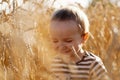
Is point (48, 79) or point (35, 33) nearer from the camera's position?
point (48, 79)

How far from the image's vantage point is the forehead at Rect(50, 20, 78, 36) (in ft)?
4.89

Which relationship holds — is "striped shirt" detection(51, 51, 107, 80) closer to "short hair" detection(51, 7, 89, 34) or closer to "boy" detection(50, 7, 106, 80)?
"boy" detection(50, 7, 106, 80)

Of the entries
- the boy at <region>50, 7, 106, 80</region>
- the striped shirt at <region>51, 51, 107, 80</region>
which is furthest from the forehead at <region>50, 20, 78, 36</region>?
the striped shirt at <region>51, 51, 107, 80</region>

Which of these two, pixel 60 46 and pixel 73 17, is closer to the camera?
pixel 60 46

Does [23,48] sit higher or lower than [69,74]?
higher

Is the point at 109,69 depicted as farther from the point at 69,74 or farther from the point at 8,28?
the point at 8,28

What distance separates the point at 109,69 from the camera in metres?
0.98

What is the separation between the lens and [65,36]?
4.85 ft

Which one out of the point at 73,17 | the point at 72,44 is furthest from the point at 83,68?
the point at 73,17

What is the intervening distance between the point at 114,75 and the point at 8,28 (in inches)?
26.7

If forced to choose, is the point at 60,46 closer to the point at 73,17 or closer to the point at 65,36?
the point at 65,36

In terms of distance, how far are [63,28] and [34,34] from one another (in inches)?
4.2

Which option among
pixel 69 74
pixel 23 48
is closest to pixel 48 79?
pixel 23 48

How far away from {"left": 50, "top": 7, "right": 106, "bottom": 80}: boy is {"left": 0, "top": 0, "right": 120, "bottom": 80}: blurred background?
40 mm
